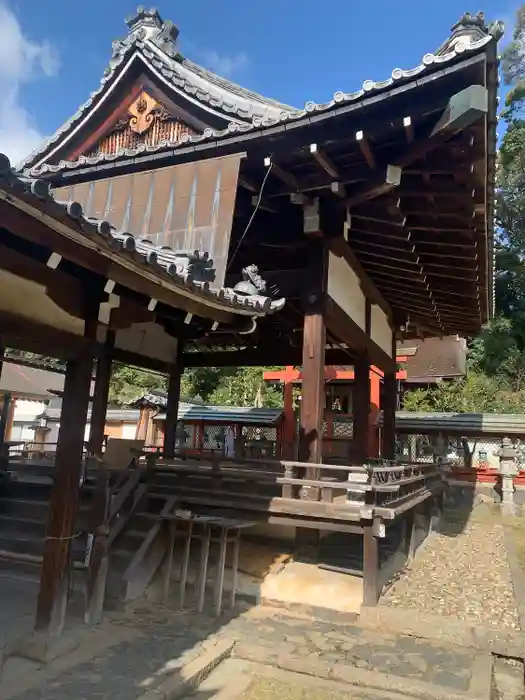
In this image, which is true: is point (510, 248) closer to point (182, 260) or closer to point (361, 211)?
point (361, 211)

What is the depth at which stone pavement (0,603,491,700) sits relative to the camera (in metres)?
4.60

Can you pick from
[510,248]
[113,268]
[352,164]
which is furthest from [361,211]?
[510,248]

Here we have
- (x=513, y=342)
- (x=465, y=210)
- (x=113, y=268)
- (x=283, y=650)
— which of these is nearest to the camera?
(x=113, y=268)

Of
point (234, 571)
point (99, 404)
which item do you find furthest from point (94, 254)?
point (99, 404)

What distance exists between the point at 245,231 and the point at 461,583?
668cm

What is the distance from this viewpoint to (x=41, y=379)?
86.9 ft

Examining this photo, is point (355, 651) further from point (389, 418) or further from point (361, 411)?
point (389, 418)

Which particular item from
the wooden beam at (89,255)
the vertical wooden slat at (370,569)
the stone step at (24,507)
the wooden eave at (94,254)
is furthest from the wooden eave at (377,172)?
the stone step at (24,507)

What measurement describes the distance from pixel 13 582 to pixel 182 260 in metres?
4.98

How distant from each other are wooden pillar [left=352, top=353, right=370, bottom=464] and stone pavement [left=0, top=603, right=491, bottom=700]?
4975mm

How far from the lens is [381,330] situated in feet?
44.0

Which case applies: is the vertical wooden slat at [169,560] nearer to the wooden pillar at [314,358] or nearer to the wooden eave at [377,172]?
the wooden pillar at [314,358]

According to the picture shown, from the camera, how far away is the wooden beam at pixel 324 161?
6562mm

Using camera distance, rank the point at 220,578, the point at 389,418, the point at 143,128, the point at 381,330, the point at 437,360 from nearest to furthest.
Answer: the point at 220,578 → the point at 143,128 → the point at 381,330 → the point at 389,418 → the point at 437,360
